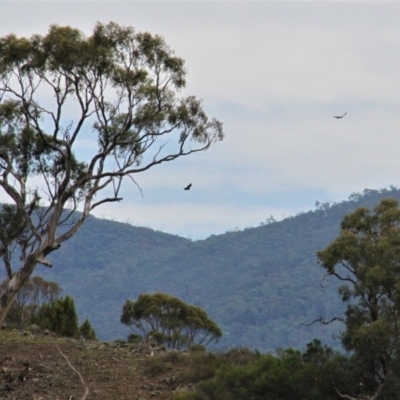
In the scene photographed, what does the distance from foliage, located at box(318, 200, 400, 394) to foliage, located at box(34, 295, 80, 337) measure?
18.6 metres

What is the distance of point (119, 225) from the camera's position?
160 meters

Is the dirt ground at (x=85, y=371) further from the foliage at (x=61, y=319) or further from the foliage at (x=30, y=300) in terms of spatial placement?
the foliage at (x=30, y=300)

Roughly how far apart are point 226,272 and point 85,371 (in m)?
113

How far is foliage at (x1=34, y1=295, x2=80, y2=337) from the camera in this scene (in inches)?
1528

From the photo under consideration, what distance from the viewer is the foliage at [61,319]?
38.8m

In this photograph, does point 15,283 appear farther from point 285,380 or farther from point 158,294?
point 158,294

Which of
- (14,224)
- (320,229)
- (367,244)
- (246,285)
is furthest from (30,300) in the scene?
(320,229)

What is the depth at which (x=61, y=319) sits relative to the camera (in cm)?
3950

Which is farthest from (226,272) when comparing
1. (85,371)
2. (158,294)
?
(85,371)

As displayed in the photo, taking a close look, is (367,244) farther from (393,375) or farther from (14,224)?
(14,224)

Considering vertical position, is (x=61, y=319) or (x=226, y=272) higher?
(x=226, y=272)

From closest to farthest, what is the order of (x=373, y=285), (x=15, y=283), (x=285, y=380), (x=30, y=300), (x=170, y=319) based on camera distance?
(x=373, y=285), (x=285, y=380), (x=15, y=283), (x=170, y=319), (x=30, y=300)

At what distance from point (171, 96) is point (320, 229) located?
4639 inches

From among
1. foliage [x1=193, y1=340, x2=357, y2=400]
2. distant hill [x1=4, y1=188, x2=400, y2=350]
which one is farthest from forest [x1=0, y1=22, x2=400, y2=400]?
distant hill [x1=4, y1=188, x2=400, y2=350]
